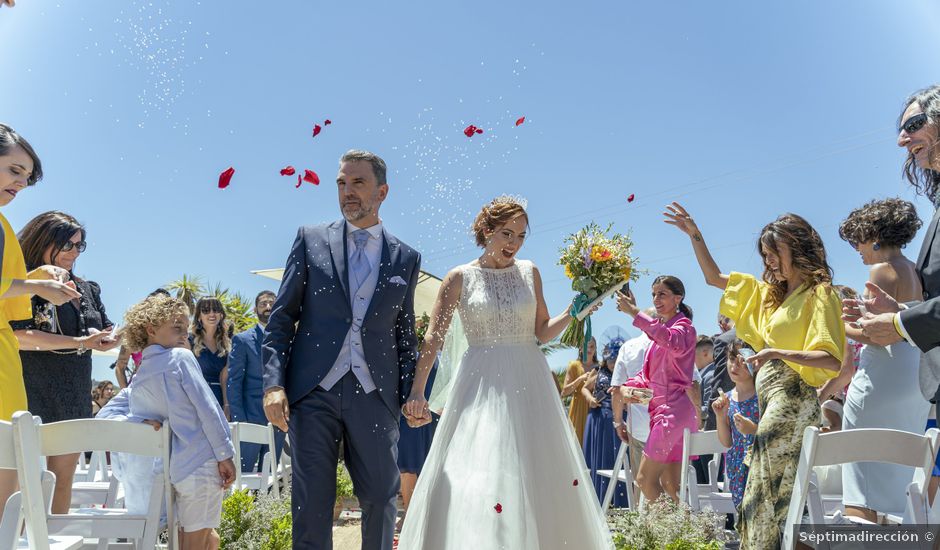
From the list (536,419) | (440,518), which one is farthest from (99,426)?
(536,419)

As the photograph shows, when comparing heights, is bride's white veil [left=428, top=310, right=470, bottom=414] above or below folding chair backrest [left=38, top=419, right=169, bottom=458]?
above

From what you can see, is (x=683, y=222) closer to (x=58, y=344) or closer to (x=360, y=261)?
(x=360, y=261)

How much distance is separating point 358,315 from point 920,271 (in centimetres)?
249

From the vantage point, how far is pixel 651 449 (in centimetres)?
649

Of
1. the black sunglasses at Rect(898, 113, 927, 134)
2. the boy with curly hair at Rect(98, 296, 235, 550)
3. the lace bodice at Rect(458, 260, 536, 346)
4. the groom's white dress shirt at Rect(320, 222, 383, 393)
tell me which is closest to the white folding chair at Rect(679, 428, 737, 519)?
the lace bodice at Rect(458, 260, 536, 346)

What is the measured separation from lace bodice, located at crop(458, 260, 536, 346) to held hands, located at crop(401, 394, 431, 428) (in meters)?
0.76

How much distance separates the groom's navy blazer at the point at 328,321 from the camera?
390 cm

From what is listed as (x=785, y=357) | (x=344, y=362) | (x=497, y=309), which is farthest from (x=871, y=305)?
(x=344, y=362)

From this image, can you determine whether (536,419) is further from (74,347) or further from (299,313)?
(74,347)

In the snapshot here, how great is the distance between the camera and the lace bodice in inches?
182

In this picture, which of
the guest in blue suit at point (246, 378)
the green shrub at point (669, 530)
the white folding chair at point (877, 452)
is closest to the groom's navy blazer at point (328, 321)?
the white folding chair at point (877, 452)

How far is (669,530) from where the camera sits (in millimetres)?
4945

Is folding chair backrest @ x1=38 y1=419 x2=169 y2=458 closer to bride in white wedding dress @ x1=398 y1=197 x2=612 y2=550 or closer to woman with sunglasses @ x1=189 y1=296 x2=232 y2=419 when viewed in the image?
bride in white wedding dress @ x1=398 y1=197 x2=612 y2=550

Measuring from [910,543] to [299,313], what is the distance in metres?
2.88
